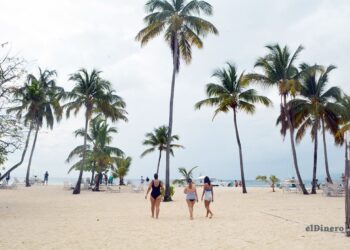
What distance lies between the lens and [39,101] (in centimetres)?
3697

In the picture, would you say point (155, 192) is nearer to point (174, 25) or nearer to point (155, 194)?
point (155, 194)

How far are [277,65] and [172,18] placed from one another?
389 inches

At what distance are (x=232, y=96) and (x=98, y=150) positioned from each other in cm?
1416

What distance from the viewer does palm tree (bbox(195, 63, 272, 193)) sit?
101 ft

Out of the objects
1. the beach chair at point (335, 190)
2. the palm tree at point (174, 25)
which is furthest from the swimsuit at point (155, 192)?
the beach chair at point (335, 190)

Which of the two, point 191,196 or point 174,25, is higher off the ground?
point 174,25

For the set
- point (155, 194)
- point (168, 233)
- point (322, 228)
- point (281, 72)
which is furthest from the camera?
point (281, 72)

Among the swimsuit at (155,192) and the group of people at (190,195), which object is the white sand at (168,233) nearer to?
the group of people at (190,195)

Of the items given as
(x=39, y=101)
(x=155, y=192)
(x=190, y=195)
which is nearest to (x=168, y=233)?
(x=190, y=195)

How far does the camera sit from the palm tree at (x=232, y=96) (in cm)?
3065

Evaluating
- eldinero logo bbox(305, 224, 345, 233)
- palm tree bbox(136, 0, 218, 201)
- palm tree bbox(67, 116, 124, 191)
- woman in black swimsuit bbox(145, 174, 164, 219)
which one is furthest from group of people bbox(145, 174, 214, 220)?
palm tree bbox(67, 116, 124, 191)

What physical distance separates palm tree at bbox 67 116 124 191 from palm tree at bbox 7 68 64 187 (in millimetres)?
3804

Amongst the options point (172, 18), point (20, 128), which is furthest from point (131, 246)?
point (172, 18)

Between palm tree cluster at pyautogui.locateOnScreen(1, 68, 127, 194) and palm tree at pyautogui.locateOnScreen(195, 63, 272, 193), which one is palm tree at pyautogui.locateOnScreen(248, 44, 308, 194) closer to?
palm tree at pyautogui.locateOnScreen(195, 63, 272, 193)
